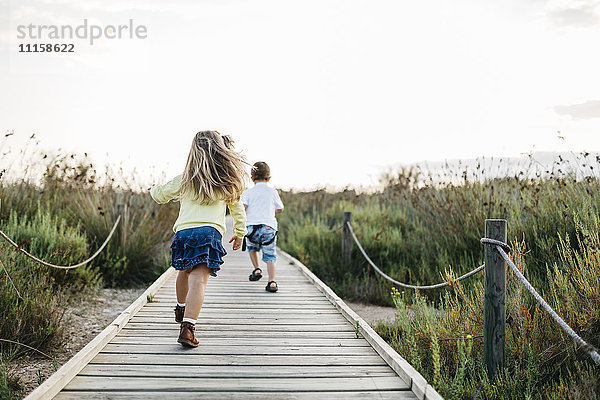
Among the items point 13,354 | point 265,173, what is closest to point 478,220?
point 265,173

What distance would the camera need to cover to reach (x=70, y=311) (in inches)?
254

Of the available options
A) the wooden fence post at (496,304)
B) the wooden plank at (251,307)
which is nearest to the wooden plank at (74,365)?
the wooden plank at (251,307)

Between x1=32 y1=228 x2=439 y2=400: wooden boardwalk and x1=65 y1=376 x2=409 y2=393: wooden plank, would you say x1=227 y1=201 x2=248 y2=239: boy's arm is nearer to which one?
x1=32 y1=228 x2=439 y2=400: wooden boardwalk

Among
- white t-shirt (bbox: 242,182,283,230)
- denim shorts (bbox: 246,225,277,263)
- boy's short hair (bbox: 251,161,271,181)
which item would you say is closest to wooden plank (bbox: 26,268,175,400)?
denim shorts (bbox: 246,225,277,263)

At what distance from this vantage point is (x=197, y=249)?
155 inches

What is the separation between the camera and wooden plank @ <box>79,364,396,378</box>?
3221mm

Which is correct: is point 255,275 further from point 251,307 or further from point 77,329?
point 77,329

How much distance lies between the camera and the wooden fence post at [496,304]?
3.52 meters

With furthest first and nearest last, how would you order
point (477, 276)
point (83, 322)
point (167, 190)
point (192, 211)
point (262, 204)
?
point (477, 276)
point (262, 204)
point (83, 322)
point (167, 190)
point (192, 211)

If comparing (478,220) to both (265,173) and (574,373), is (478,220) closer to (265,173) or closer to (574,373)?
(265,173)

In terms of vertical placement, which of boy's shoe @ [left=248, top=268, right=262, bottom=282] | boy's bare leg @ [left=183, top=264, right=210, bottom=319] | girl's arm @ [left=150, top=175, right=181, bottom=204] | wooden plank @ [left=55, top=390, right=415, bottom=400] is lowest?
wooden plank @ [left=55, top=390, right=415, bottom=400]

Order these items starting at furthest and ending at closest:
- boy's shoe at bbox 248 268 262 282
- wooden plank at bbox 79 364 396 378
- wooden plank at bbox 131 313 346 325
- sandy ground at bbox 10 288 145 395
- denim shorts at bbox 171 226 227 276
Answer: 1. boy's shoe at bbox 248 268 262 282
2. wooden plank at bbox 131 313 346 325
3. sandy ground at bbox 10 288 145 395
4. denim shorts at bbox 171 226 227 276
5. wooden plank at bbox 79 364 396 378

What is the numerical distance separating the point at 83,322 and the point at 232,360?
339 cm

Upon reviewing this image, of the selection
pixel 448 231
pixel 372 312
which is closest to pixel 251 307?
pixel 372 312
